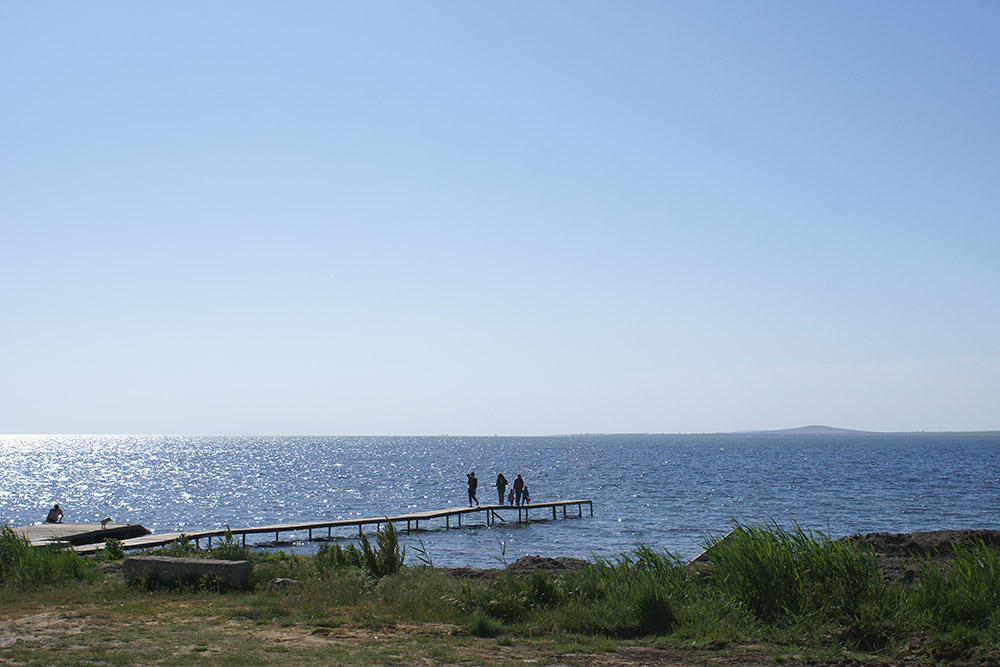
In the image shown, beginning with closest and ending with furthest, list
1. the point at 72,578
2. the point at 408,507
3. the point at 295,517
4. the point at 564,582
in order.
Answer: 1. the point at 564,582
2. the point at 72,578
3. the point at 295,517
4. the point at 408,507

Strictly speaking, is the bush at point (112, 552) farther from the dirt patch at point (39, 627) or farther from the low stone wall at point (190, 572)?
the dirt patch at point (39, 627)

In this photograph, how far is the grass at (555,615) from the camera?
30.6 feet

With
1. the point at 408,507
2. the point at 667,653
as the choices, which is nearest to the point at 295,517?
the point at 408,507

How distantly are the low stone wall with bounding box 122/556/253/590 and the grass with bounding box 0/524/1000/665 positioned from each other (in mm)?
361

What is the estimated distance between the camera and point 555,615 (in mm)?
11008

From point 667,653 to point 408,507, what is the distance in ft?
155

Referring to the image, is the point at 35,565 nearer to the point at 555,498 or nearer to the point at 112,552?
the point at 112,552

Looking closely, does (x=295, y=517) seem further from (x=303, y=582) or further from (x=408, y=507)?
(x=303, y=582)

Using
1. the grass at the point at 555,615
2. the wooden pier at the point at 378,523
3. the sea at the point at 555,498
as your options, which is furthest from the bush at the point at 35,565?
the wooden pier at the point at 378,523

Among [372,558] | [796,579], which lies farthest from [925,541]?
[372,558]

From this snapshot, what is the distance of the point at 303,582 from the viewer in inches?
550

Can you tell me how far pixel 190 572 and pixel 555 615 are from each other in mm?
6625

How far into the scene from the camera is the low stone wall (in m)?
14.0

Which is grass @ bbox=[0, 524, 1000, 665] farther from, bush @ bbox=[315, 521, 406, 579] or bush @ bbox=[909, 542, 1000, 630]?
bush @ bbox=[315, 521, 406, 579]
